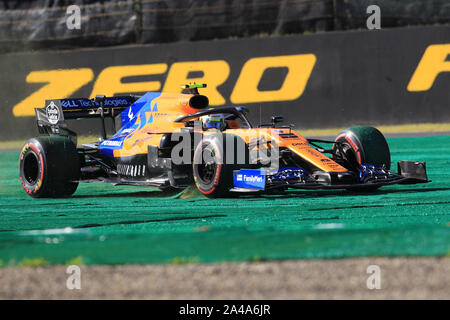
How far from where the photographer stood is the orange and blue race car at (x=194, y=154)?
27.2 ft

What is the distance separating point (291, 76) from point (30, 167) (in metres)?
6.74

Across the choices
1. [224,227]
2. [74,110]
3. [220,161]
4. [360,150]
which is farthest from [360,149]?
[74,110]

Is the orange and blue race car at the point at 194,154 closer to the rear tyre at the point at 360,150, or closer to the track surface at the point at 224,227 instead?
the rear tyre at the point at 360,150

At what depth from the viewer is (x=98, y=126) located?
1659 centimetres

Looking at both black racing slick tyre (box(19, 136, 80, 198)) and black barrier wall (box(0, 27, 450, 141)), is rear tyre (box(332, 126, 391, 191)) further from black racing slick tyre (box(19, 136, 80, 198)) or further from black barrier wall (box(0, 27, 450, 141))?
black barrier wall (box(0, 27, 450, 141))

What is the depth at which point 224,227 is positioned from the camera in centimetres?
642

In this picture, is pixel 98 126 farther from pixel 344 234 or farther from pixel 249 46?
pixel 344 234

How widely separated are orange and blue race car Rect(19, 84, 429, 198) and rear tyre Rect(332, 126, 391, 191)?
11mm

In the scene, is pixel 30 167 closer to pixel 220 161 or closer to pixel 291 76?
pixel 220 161

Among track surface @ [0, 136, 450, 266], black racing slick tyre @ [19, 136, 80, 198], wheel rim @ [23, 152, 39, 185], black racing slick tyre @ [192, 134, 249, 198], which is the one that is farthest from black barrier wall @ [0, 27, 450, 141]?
black racing slick tyre @ [192, 134, 249, 198]

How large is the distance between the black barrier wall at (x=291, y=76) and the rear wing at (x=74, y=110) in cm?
538

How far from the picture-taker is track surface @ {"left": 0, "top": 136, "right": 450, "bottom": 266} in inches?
210

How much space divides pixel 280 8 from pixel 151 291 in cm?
1250

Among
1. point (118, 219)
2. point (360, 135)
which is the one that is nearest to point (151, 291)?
point (118, 219)
